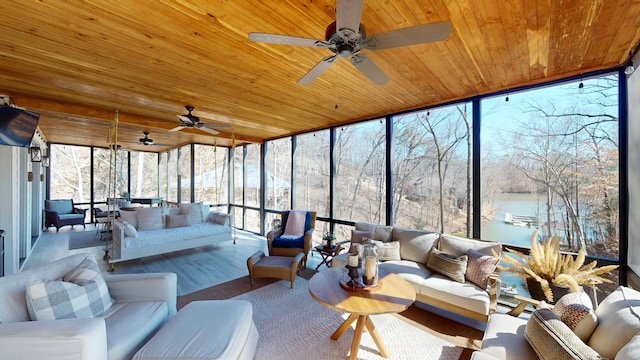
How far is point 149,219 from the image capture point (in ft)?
16.8

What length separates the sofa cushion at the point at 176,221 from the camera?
17.4 feet

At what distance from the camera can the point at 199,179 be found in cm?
834

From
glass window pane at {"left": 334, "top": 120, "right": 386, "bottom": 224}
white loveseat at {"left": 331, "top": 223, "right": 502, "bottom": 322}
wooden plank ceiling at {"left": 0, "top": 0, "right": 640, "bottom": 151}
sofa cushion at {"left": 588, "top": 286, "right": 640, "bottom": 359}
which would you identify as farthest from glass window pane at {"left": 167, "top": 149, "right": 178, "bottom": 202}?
sofa cushion at {"left": 588, "top": 286, "right": 640, "bottom": 359}

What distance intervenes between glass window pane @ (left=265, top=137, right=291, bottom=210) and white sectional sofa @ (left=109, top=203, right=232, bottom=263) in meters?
1.62

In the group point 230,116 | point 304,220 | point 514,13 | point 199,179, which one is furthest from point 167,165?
point 514,13

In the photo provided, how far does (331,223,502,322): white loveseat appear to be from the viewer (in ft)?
8.16

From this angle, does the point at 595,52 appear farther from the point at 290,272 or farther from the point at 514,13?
the point at 290,272

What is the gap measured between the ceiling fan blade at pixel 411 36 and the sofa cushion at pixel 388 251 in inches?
99.8

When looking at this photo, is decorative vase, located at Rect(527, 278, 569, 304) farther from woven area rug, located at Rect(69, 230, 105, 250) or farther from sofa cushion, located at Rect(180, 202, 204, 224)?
woven area rug, located at Rect(69, 230, 105, 250)

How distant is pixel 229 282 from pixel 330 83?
10.6ft

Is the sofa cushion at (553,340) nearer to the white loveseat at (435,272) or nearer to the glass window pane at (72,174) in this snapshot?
the white loveseat at (435,272)

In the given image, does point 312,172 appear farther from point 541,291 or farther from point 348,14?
point 348,14

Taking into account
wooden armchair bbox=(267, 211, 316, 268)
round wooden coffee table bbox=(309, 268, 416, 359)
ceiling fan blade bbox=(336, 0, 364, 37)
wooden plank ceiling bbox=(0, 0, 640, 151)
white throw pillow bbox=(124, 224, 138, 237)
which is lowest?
wooden armchair bbox=(267, 211, 316, 268)

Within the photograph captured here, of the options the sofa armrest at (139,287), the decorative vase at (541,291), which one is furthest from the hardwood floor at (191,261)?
the decorative vase at (541,291)
